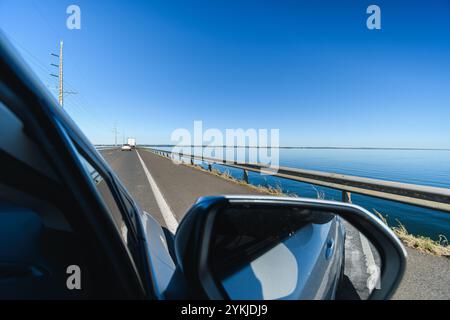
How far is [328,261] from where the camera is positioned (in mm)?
1680

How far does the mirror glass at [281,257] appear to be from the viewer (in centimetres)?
123

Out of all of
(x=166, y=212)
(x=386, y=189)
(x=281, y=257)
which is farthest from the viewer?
(x=166, y=212)

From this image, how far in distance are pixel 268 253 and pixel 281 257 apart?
0.28ft

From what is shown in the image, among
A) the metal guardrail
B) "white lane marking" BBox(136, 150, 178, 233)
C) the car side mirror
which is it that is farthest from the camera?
"white lane marking" BBox(136, 150, 178, 233)

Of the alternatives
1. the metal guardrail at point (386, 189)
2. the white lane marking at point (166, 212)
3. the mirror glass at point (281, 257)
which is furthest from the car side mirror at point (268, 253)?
the metal guardrail at point (386, 189)

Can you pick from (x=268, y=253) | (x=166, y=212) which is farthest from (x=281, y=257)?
(x=166, y=212)

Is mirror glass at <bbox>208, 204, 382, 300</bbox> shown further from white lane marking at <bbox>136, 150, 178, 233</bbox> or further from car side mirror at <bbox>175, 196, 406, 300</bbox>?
white lane marking at <bbox>136, 150, 178, 233</bbox>

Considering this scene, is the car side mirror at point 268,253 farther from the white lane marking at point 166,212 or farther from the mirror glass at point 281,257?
the white lane marking at point 166,212

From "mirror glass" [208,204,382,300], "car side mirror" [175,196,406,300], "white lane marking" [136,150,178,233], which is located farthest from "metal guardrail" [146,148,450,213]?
"white lane marking" [136,150,178,233]

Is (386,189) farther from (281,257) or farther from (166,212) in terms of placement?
(166,212)

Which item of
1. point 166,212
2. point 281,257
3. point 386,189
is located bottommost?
point 166,212

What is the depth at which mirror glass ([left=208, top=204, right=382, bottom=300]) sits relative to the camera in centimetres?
123

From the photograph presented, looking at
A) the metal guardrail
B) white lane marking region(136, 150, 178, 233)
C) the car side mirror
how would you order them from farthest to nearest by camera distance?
white lane marking region(136, 150, 178, 233) → the metal guardrail → the car side mirror

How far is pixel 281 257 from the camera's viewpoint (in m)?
1.53
